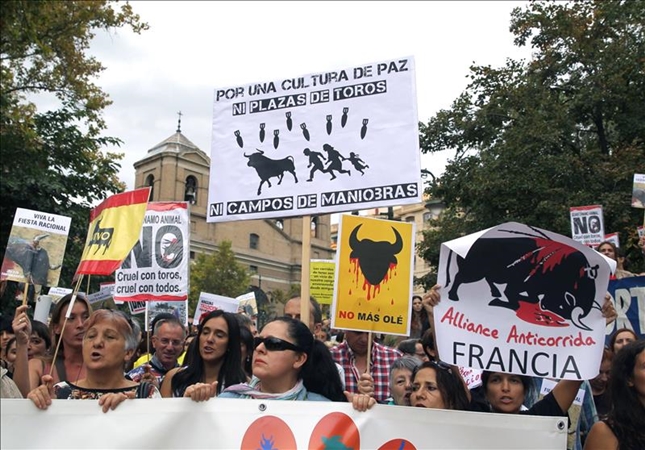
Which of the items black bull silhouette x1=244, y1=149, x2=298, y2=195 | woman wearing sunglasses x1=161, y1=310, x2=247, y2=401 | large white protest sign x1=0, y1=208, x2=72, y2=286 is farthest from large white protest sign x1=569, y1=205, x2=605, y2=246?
large white protest sign x1=0, y1=208, x2=72, y2=286

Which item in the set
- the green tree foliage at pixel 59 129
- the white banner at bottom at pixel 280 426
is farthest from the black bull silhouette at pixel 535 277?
the green tree foliage at pixel 59 129

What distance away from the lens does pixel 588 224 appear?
352 inches

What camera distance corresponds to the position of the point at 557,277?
3.46 m

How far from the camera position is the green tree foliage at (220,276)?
4784 centimetres

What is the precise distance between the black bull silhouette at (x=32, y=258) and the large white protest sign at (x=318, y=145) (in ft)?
4.37

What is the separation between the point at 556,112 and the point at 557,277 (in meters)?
15.9

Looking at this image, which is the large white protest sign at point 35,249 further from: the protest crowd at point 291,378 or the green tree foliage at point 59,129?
the green tree foliage at point 59,129

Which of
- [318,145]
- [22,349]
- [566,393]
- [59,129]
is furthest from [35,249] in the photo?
[59,129]

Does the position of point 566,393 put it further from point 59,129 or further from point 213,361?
point 59,129

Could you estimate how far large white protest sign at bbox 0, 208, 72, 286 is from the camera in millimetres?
4824

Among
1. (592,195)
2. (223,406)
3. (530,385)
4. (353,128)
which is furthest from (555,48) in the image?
(223,406)

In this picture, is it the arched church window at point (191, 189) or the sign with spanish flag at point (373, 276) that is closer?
the sign with spanish flag at point (373, 276)

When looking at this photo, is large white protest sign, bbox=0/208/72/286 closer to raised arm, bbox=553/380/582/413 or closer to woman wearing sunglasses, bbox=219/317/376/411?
woman wearing sunglasses, bbox=219/317/376/411

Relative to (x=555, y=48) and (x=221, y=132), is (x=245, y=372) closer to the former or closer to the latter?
(x=221, y=132)
